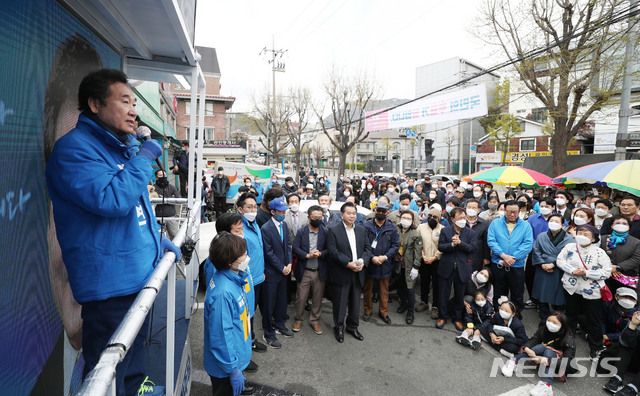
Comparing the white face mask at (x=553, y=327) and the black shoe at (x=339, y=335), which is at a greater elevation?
the white face mask at (x=553, y=327)

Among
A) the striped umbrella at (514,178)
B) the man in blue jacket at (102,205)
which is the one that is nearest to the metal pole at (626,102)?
the striped umbrella at (514,178)

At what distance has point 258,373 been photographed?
12.9 ft

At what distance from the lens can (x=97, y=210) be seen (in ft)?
4.93

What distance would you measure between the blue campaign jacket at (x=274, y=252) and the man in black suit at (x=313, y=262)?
0.34 m

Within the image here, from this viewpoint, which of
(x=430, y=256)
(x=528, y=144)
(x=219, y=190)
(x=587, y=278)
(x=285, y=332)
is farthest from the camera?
(x=528, y=144)

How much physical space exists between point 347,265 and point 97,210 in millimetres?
3610

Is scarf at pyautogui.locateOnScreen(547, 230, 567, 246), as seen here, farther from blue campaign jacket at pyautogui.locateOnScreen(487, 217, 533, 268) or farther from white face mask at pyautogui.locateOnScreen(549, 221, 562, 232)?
blue campaign jacket at pyautogui.locateOnScreen(487, 217, 533, 268)

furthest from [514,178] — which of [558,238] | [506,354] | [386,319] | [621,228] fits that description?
[386,319]

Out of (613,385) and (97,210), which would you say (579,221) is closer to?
(613,385)

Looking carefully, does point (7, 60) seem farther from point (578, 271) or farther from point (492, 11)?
point (492, 11)

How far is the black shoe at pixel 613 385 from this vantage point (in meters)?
3.79

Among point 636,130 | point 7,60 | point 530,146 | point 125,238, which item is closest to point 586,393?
point 125,238

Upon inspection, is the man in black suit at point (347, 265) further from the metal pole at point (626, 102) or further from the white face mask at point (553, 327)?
the metal pole at point (626, 102)

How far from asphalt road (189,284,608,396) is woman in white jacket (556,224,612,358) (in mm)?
380
